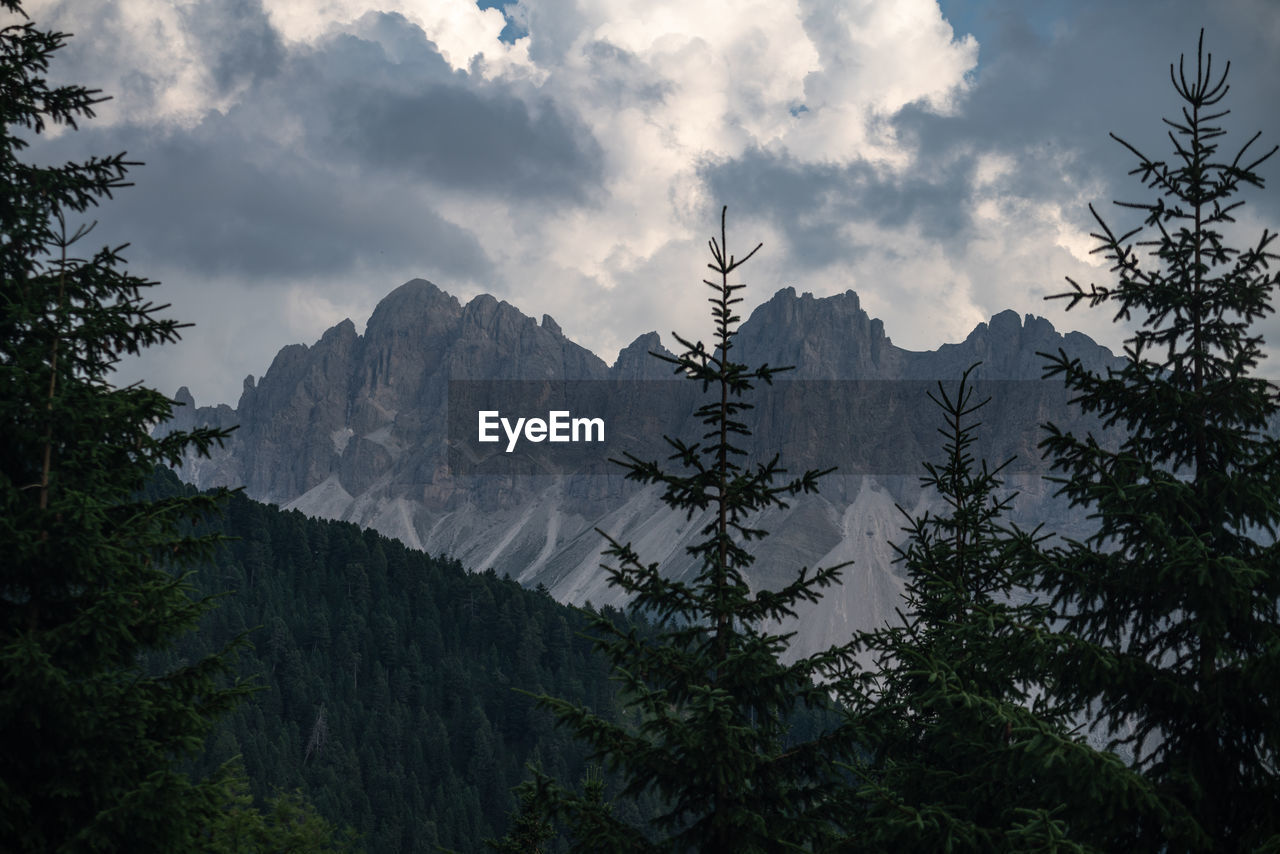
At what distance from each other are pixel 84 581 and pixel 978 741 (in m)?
11.4

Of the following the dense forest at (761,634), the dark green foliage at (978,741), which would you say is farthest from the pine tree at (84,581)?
the dark green foliage at (978,741)

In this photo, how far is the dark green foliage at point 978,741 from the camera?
390 inches

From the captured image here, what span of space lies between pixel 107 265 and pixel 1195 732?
1503cm

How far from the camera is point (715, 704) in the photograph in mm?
11398

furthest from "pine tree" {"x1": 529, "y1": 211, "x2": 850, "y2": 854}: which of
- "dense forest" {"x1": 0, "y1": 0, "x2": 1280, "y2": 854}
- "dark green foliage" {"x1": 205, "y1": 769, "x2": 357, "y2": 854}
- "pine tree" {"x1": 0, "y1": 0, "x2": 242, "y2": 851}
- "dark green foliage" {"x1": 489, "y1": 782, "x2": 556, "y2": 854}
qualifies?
"dark green foliage" {"x1": 489, "y1": 782, "x2": 556, "y2": 854}

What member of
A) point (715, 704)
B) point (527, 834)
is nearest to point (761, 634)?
point (715, 704)

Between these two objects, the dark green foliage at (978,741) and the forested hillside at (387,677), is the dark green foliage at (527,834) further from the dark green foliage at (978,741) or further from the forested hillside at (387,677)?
the forested hillside at (387,677)

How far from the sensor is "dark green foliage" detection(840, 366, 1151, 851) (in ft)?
32.5

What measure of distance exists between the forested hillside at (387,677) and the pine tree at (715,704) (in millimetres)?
97149

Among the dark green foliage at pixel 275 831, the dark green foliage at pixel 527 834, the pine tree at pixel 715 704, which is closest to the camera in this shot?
the pine tree at pixel 715 704

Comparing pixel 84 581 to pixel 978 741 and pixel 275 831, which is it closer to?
pixel 978 741

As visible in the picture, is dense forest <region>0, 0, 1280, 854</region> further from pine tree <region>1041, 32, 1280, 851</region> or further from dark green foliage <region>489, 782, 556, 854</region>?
dark green foliage <region>489, 782, 556, 854</region>

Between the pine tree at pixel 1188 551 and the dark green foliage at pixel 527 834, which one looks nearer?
the pine tree at pixel 1188 551

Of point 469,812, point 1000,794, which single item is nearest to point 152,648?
point 1000,794
